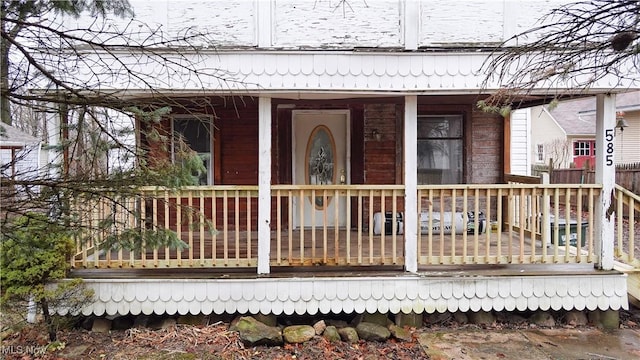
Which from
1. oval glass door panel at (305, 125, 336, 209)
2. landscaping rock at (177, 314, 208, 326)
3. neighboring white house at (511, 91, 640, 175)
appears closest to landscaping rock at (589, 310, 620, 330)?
oval glass door panel at (305, 125, 336, 209)

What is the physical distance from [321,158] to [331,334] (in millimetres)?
3844

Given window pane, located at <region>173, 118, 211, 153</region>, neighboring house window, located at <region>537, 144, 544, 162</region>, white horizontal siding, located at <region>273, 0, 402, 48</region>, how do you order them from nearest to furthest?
white horizontal siding, located at <region>273, 0, 402, 48</region>
window pane, located at <region>173, 118, 211, 153</region>
neighboring house window, located at <region>537, 144, 544, 162</region>

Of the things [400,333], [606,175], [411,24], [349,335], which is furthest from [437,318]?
[411,24]

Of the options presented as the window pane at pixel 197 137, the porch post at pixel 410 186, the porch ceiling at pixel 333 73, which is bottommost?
the porch post at pixel 410 186

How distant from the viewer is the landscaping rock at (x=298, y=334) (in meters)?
5.11

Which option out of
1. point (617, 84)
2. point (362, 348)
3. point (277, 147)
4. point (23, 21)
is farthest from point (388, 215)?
point (23, 21)

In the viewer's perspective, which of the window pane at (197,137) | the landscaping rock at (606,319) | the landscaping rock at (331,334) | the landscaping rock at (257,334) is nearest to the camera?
the landscaping rock at (257,334)

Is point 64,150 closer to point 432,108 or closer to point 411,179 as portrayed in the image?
point 411,179

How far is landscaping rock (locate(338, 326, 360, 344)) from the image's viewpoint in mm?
5211

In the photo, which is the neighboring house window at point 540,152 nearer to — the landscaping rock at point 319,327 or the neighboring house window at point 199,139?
the neighboring house window at point 199,139

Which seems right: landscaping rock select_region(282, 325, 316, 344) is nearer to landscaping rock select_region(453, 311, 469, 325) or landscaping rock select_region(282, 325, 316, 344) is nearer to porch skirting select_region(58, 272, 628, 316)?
porch skirting select_region(58, 272, 628, 316)

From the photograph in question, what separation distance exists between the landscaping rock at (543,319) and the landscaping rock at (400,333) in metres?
1.60

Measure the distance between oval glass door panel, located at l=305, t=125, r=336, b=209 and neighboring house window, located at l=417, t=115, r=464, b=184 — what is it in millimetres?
1559

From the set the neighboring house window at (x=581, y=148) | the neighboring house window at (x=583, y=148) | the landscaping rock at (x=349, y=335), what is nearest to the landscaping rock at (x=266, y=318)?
the landscaping rock at (x=349, y=335)
